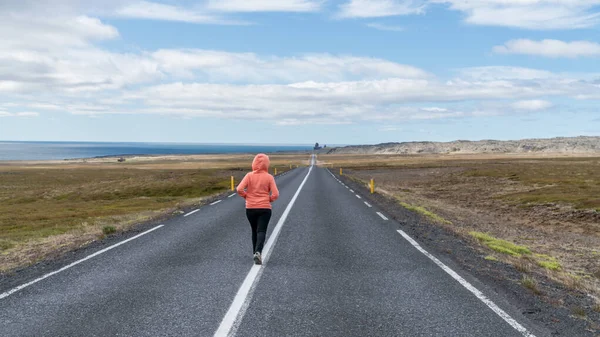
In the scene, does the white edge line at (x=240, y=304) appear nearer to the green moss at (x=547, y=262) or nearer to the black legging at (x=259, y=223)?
the black legging at (x=259, y=223)

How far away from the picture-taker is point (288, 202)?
22.0 metres

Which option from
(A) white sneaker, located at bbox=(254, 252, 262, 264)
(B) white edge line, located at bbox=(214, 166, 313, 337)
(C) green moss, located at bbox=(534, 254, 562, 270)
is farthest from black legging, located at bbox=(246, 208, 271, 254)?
(C) green moss, located at bbox=(534, 254, 562, 270)

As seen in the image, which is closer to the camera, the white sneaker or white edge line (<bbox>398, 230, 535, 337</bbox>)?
white edge line (<bbox>398, 230, 535, 337</bbox>)

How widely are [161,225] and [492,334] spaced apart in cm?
1166

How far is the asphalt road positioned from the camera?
18.3ft

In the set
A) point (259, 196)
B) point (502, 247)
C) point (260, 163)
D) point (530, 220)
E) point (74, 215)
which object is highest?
point (260, 163)

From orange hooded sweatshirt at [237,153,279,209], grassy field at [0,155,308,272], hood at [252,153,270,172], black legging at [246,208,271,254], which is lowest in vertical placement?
grassy field at [0,155,308,272]

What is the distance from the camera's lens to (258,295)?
6.87 meters

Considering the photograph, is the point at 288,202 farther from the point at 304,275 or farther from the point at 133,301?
the point at 133,301

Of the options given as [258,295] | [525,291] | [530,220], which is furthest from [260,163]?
[530,220]

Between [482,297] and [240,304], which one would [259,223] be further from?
[482,297]

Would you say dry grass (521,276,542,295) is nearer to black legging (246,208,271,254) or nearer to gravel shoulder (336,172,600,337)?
gravel shoulder (336,172,600,337)

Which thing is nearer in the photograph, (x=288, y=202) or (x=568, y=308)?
(x=568, y=308)

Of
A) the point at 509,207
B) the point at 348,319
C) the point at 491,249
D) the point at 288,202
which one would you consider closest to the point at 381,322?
the point at 348,319
